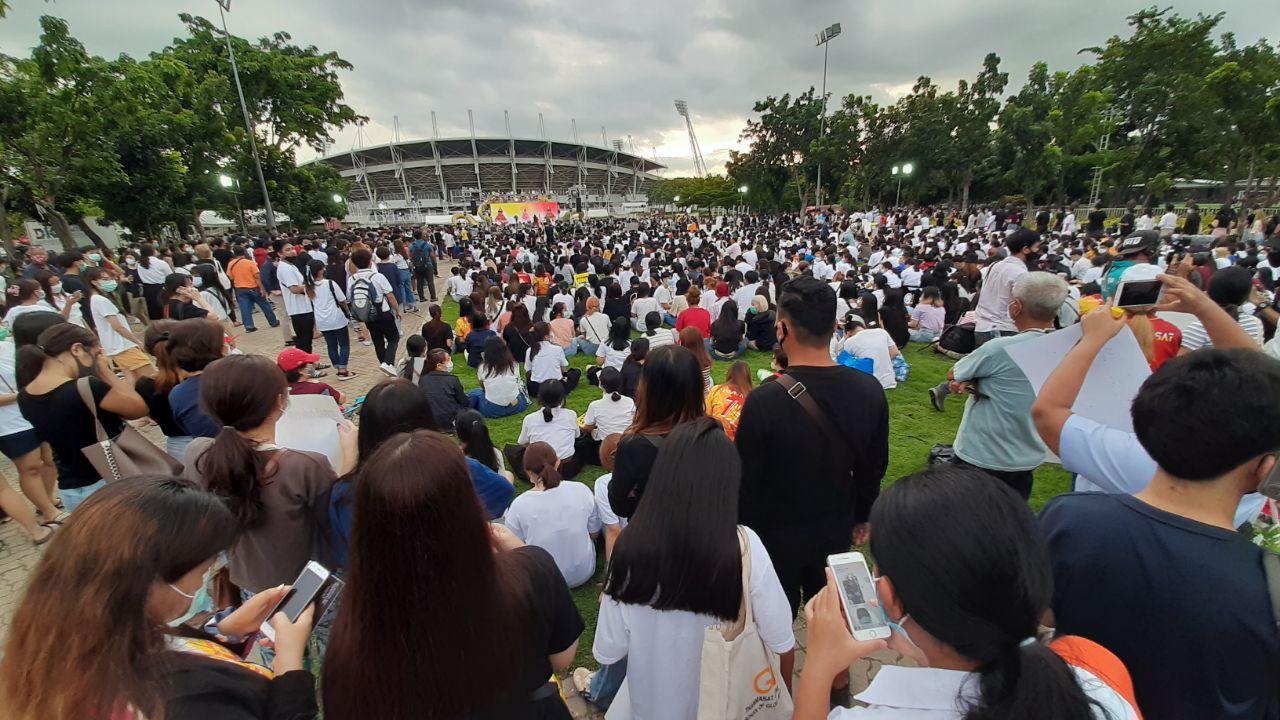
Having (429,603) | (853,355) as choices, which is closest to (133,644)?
(429,603)

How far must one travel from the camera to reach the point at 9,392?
3816 mm

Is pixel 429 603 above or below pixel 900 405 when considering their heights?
above

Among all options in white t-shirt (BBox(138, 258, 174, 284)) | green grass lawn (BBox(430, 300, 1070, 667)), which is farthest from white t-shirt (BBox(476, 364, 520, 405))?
white t-shirt (BBox(138, 258, 174, 284))

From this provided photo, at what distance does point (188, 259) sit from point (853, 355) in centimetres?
1363

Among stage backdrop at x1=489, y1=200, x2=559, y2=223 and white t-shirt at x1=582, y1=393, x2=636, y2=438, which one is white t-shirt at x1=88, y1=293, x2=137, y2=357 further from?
stage backdrop at x1=489, y1=200, x2=559, y2=223

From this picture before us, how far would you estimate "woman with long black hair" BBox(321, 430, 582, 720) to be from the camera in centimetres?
113

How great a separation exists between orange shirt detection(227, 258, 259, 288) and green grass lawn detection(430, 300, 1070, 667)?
15.0 feet

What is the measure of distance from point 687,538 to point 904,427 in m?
4.89

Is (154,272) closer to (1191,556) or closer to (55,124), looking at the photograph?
(55,124)

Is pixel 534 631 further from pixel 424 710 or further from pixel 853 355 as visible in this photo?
pixel 853 355

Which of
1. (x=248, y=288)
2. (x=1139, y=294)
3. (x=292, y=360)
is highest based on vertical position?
(x=1139, y=294)

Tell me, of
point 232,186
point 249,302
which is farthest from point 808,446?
point 232,186

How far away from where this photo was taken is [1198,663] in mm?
1106

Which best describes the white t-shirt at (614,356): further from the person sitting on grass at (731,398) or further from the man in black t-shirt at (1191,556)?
the man in black t-shirt at (1191,556)
